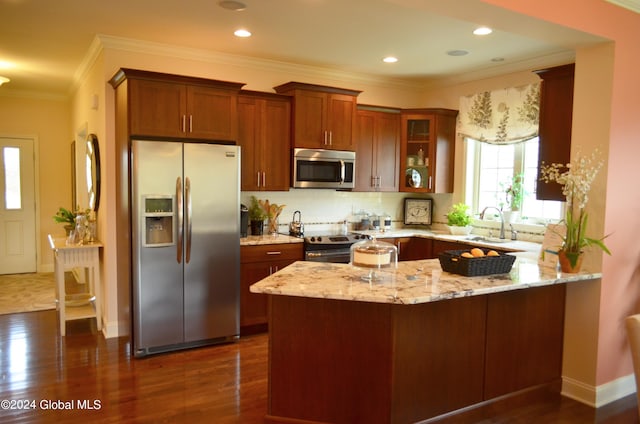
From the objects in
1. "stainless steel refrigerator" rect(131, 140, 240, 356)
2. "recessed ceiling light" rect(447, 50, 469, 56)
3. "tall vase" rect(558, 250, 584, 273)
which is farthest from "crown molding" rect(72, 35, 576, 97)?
"tall vase" rect(558, 250, 584, 273)

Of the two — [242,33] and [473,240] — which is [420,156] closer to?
[473,240]

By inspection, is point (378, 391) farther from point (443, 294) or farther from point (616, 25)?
point (616, 25)

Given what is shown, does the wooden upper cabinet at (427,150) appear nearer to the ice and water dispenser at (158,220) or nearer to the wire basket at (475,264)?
the wire basket at (475,264)

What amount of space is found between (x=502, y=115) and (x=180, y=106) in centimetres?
335

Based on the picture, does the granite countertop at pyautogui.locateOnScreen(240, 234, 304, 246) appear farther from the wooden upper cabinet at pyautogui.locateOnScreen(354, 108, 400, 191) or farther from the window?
the window

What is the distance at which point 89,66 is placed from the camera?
502cm

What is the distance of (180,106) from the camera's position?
13.1ft

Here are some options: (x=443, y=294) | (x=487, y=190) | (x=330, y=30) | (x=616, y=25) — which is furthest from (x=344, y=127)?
(x=443, y=294)

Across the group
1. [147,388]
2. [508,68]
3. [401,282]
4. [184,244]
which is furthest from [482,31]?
[147,388]

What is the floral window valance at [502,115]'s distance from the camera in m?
4.68

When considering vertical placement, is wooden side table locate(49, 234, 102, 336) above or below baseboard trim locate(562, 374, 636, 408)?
above

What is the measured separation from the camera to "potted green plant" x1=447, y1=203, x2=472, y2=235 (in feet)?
17.2

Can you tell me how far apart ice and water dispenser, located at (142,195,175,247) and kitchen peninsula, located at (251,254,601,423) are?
152 centimetres

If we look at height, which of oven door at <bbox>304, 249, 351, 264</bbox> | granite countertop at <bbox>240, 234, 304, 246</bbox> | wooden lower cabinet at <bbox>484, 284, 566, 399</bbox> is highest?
granite countertop at <bbox>240, 234, 304, 246</bbox>
